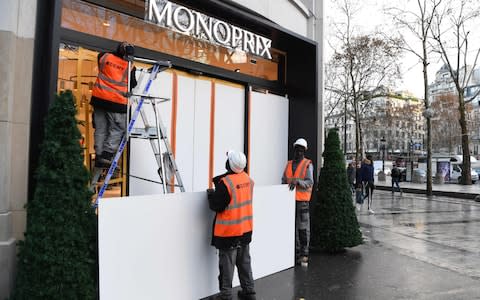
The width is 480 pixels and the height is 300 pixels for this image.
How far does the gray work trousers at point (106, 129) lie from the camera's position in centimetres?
460

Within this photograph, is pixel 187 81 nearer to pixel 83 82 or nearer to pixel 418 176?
pixel 83 82

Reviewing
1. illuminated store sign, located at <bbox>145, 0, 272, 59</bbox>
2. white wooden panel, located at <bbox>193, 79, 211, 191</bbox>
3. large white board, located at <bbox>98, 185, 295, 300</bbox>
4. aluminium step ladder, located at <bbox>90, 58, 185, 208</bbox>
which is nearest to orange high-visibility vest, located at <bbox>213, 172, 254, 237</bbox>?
large white board, located at <bbox>98, 185, 295, 300</bbox>

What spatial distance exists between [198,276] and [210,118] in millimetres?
3195

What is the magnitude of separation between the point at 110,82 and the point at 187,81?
7.23ft

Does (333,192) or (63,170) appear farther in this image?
(333,192)

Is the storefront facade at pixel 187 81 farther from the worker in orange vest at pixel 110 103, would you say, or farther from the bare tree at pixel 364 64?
the bare tree at pixel 364 64

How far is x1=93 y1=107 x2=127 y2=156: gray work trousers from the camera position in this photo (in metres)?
4.60

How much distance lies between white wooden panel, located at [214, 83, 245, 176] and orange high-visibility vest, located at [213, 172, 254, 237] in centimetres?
271

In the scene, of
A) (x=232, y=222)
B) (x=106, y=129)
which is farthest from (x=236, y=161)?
(x=106, y=129)

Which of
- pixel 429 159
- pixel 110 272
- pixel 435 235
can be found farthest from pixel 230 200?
pixel 429 159

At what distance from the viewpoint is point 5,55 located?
12.7ft

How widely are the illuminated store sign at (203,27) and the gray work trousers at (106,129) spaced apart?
1659 millimetres

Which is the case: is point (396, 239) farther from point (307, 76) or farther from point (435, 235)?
point (307, 76)

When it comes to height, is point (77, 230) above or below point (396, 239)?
above
